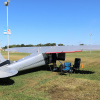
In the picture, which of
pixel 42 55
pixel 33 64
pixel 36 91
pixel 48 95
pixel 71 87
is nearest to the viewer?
pixel 48 95

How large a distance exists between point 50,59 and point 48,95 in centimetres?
703

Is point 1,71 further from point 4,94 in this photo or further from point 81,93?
point 81,93

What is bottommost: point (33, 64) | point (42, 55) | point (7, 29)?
point (33, 64)

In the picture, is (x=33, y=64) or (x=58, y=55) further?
(x=58, y=55)

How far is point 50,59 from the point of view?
499 inches

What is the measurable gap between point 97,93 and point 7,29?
1909 cm

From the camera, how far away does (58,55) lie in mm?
13812

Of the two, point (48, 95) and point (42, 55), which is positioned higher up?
point (42, 55)

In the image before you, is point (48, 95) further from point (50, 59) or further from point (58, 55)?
point (58, 55)

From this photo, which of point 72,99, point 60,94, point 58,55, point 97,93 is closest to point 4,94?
point 60,94

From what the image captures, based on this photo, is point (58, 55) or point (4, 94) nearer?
point (4, 94)

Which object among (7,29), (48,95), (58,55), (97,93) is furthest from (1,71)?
(7,29)

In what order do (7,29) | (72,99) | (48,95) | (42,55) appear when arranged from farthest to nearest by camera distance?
1. (7,29)
2. (42,55)
3. (48,95)
4. (72,99)

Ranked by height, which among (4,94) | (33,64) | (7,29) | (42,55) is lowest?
(4,94)
